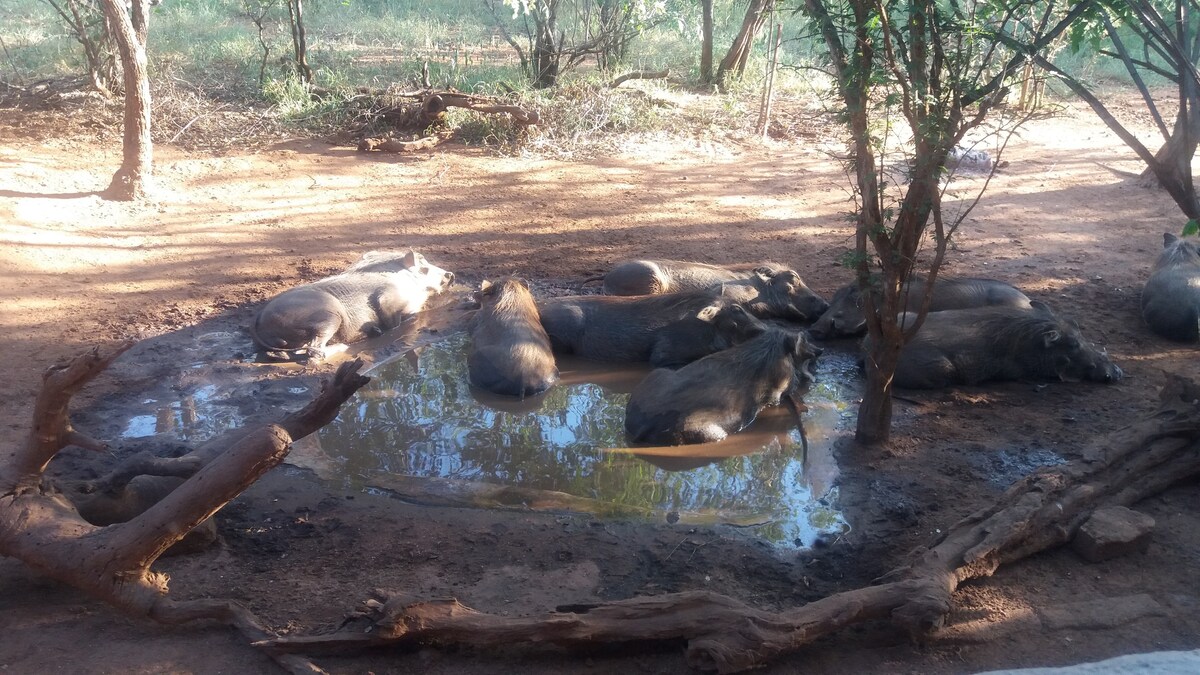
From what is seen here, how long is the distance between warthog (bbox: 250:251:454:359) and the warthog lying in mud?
1.64 m

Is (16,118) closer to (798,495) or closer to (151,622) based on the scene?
(151,622)

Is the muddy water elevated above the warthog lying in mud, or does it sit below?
below

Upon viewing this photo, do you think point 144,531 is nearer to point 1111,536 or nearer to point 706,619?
point 706,619

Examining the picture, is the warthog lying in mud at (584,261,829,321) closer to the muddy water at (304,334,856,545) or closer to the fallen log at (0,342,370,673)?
the muddy water at (304,334,856,545)

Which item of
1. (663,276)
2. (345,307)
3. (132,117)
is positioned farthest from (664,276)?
(132,117)

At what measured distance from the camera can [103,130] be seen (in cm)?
1137

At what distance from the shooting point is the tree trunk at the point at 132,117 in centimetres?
923

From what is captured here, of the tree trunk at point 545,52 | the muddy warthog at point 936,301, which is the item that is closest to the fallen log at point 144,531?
the muddy warthog at point 936,301

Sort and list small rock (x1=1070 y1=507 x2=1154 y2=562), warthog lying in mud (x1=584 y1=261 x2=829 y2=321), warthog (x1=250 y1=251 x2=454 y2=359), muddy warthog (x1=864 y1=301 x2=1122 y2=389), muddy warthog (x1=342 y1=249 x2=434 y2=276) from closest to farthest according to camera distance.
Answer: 1. small rock (x1=1070 y1=507 x2=1154 y2=562)
2. muddy warthog (x1=864 y1=301 x2=1122 y2=389)
3. warthog (x1=250 y1=251 x2=454 y2=359)
4. warthog lying in mud (x1=584 y1=261 x2=829 y2=321)
5. muddy warthog (x1=342 y1=249 x2=434 y2=276)

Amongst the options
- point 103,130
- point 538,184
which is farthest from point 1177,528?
point 103,130

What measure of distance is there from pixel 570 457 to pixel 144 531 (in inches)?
99.7

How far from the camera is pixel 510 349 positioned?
6.29 m

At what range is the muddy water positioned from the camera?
195 inches

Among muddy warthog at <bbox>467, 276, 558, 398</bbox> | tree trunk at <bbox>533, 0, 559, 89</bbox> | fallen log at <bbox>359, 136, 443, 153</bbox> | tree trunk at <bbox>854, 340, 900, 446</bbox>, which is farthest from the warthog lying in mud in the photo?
tree trunk at <bbox>533, 0, 559, 89</bbox>
